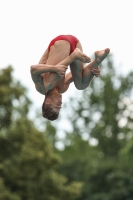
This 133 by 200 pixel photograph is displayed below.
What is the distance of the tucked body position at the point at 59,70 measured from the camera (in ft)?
34.7

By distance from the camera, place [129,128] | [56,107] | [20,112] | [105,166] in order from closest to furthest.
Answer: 1. [56,107]
2. [20,112]
3. [105,166]
4. [129,128]

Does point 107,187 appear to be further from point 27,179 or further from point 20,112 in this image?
point 27,179

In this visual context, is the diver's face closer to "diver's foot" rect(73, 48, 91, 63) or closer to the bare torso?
the bare torso

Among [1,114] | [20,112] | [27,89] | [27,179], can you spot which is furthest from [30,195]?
[27,89]

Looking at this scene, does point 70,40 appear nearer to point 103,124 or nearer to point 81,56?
point 81,56

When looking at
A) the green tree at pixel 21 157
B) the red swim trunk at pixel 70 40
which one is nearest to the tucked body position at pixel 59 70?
the red swim trunk at pixel 70 40

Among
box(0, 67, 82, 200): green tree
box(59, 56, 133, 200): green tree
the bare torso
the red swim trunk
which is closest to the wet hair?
the bare torso

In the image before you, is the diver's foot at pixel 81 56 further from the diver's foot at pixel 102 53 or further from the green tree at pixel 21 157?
the green tree at pixel 21 157

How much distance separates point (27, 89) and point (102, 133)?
23.5ft

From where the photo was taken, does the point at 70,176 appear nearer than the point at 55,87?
No

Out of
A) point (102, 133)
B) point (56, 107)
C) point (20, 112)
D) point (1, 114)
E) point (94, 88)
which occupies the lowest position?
point (56, 107)

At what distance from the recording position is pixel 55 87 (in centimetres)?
1096

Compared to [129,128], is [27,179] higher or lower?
lower

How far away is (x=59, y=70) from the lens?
1048 centimetres
